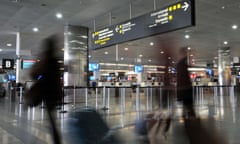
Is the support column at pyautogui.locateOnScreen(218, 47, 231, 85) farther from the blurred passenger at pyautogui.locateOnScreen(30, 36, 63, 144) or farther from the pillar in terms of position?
the blurred passenger at pyautogui.locateOnScreen(30, 36, 63, 144)

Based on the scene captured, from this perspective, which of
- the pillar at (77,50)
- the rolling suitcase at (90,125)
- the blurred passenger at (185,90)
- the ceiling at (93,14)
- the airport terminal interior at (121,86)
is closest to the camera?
the rolling suitcase at (90,125)

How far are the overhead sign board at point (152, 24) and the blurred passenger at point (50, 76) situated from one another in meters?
3.60

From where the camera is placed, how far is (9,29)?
10.9 meters

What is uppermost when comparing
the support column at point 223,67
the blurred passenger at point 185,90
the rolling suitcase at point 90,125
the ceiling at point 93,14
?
the ceiling at point 93,14

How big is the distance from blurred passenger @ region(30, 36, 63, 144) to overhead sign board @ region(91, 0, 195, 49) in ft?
11.8

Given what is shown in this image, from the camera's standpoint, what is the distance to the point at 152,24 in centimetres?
582

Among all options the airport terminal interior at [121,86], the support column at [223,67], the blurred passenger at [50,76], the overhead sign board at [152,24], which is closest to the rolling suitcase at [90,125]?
the airport terminal interior at [121,86]

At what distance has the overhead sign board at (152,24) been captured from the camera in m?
4.97

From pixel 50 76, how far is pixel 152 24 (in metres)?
4.23

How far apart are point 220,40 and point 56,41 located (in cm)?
1362

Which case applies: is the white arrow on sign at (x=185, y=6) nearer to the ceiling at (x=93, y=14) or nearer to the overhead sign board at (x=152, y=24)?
the overhead sign board at (x=152, y=24)

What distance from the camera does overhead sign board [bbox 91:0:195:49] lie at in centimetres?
497

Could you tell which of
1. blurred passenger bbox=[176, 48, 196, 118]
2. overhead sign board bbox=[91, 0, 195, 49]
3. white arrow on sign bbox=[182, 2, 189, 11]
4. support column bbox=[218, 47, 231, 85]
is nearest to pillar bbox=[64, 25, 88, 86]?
overhead sign board bbox=[91, 0, 195, 49]

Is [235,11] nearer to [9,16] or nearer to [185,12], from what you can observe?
[185,12]
